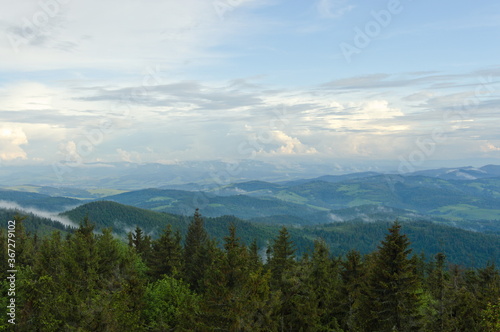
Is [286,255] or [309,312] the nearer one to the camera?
[309,312]

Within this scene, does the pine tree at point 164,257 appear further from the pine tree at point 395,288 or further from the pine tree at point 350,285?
the pine tree at point 395,288

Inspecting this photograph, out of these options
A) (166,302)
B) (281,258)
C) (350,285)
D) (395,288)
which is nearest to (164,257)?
(166,302)

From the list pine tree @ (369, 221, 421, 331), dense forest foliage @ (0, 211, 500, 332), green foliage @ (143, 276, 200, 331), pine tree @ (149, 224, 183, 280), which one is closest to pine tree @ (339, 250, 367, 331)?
dense forest foliage @ (0, 211, 500, 332)

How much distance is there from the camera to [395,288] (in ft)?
106

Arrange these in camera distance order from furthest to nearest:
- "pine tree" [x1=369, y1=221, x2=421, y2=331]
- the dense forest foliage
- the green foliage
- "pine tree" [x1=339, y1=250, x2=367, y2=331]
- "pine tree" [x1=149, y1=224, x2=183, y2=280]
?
"pine tree" [x1=149, y1=224, x2=183, y2=280] < the green foliage < "pine tree" [x1=339, y1=250, x2=367, y2=331] < "pine tree" [x1=369, y1=221, x2=421, y2=331] < the dense forest foliage

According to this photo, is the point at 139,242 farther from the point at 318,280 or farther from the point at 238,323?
the point at 238,323

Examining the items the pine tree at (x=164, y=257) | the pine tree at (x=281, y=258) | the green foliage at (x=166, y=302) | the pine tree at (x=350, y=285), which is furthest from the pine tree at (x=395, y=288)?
the pine tree at (x=164, y=257)

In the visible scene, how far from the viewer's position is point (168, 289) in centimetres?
4572

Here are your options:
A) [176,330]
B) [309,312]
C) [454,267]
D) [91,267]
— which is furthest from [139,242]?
[454,267]

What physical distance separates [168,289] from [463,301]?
32.8m

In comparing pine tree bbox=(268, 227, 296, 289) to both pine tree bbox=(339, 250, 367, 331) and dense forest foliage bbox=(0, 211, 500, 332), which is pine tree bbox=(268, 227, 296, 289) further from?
pine tree bbox=(339, 250, 367, 331)

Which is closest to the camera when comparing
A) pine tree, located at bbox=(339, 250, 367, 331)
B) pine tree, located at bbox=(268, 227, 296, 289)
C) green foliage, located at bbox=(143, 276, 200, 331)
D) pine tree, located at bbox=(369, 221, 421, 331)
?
pine tree, located at bbox=(369, 221, 421, 331)

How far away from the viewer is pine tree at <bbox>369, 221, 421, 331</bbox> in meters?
32.2

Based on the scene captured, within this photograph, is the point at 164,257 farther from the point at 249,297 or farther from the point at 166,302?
the point at 249,297
